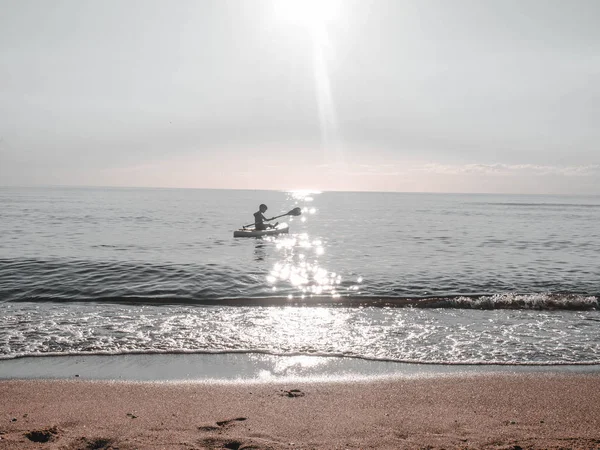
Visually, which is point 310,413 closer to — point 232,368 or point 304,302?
point 232,368

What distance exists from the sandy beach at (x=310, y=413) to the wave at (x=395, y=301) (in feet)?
20.8

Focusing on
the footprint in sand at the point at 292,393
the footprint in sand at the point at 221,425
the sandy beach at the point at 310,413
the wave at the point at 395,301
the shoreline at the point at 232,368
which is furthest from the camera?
the wave at the point at 395,301

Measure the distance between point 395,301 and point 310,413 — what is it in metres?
8.99

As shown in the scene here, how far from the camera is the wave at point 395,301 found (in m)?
13.8

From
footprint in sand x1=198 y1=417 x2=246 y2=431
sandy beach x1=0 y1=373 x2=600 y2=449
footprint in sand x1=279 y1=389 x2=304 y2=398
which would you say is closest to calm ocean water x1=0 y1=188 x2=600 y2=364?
sandy beach x1=0 y1=373 x2=600 y2=449

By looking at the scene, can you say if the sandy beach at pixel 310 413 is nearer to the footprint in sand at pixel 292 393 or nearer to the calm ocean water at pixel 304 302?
the footprint in sand at pixel 292 393

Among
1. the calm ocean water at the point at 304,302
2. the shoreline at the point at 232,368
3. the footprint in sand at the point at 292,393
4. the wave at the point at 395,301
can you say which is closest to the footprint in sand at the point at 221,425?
the footprint in sand at the point at 292,393

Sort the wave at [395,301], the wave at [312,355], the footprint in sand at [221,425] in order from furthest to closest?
the wave at [395,301], the wave at [312,355], the footprint in sand at [221,425]

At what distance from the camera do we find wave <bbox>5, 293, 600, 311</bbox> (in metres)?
13.8

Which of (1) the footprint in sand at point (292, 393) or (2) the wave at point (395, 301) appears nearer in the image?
(1) the footprint in sand at point (292, 393)

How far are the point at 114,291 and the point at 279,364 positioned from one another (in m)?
9.32

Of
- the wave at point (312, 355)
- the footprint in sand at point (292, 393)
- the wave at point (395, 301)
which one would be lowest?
the wave at point (395, 301)

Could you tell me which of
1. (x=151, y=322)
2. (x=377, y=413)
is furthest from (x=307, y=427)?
(x=151, y=322)

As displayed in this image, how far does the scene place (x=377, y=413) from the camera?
598cm
